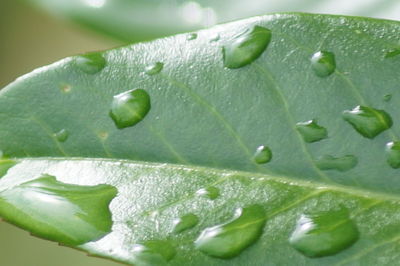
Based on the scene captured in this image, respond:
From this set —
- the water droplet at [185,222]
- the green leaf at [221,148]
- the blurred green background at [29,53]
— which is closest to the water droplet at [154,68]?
the green leaf at [221,148]

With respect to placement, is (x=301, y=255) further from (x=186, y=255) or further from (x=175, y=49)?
(x=175, y=49)

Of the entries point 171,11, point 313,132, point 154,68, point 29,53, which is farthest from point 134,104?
point 29,53

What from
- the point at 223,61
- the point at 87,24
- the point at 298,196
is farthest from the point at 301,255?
the point at 87,24

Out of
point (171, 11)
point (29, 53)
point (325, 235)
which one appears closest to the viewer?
point (325, 235)

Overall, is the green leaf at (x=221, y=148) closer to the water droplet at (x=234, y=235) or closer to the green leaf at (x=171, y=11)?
the water droplet at (x=234, y=235)

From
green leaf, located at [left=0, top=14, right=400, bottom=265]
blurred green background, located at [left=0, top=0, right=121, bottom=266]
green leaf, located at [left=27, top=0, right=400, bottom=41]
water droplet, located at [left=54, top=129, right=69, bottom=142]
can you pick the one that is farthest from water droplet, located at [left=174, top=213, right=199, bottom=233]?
blurred green background, located at [left=0, top=0, right=121, bottom=266]

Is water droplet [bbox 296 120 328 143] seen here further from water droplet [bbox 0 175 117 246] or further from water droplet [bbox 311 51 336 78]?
water droplet [bbox 0 175 117 246]

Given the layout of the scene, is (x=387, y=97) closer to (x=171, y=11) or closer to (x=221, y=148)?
(x=221, y=148)
